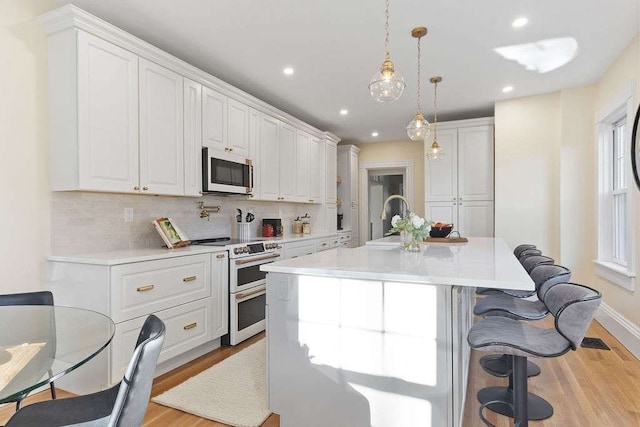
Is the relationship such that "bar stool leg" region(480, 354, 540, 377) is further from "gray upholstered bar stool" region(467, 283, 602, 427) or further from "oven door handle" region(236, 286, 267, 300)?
"oven door handle" region(236, 286, 267, 300)

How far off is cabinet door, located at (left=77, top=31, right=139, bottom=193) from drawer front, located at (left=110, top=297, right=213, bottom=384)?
1.01 meters

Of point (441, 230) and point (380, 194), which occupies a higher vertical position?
point (380, 194)

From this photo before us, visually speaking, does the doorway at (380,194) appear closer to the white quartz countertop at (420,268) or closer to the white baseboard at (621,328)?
the white baseboard at (621,328)

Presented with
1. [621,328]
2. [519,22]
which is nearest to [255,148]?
[519,22]

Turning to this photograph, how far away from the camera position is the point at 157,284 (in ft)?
8.63

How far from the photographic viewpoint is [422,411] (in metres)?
1.63

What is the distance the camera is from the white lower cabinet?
234 cm

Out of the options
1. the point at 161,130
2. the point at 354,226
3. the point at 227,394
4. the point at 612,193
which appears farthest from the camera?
the point at 354,226

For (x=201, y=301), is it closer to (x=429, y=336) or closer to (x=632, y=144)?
(x=429, y=336)

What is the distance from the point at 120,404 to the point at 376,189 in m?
7.56

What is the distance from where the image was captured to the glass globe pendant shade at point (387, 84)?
7.45 feet

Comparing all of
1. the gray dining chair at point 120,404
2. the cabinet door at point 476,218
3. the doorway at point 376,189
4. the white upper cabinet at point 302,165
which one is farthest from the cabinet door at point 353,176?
the gray dining chair at point 120,404

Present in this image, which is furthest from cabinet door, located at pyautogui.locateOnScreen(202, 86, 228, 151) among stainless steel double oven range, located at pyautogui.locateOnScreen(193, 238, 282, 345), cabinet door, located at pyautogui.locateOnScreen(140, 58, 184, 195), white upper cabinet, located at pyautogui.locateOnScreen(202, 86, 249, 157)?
stainless steel double oven range, located at pyautogui.locateOnScreen(193, 238, 282, 345)

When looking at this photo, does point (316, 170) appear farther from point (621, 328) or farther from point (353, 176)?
point (621, 328)
